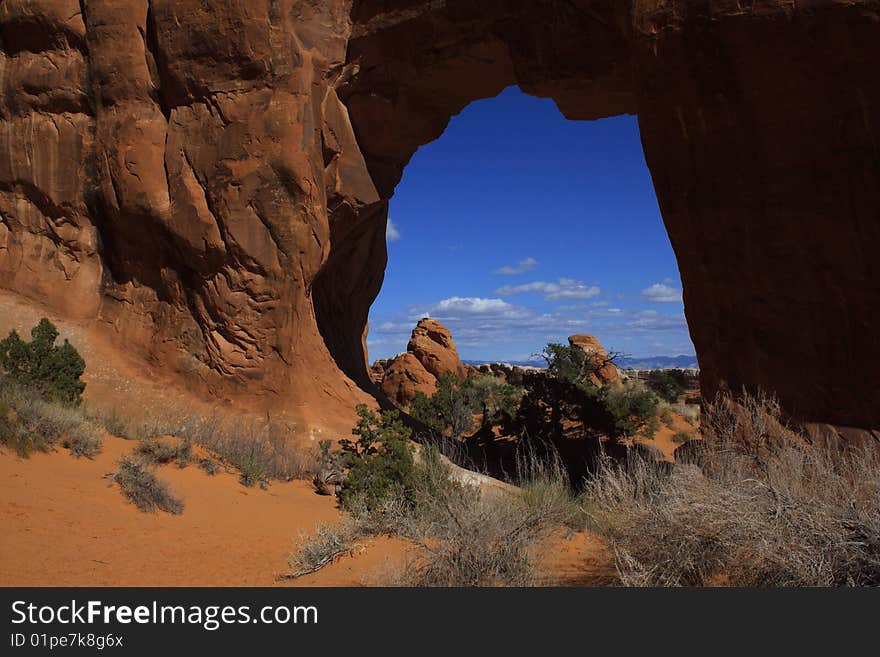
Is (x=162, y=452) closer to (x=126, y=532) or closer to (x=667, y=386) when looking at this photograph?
(x=126, y=532)

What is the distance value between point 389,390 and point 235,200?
50.8ft

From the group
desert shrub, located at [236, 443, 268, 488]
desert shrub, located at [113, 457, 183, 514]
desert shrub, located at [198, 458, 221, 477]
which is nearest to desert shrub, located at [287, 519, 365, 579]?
desert shrub, located at [113, 457, 183, 514]

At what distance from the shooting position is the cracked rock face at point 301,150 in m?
7.60

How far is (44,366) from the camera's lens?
8625 mm

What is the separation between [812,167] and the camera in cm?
723

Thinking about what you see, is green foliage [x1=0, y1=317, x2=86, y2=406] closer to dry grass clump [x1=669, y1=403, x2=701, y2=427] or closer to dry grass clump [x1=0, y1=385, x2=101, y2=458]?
dry grass clump [x1=0, y1=385, x2=101, y2=458]

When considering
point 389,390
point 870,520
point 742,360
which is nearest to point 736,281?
point 742,360

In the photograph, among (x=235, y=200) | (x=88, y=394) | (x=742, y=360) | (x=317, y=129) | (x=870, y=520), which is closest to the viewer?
(x=870, y=520)

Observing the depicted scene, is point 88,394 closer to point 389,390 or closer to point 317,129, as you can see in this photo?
point 317,129

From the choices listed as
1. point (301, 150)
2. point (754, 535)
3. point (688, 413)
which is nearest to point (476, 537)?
point (754, 535)

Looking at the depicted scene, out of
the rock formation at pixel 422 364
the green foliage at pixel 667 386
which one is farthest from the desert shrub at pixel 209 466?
the green foliage at pixel 667 386

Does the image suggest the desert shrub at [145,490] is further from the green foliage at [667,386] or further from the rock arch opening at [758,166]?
the green foliage at [667,386]

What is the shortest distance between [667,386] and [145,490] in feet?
72.9

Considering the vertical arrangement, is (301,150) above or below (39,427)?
above
